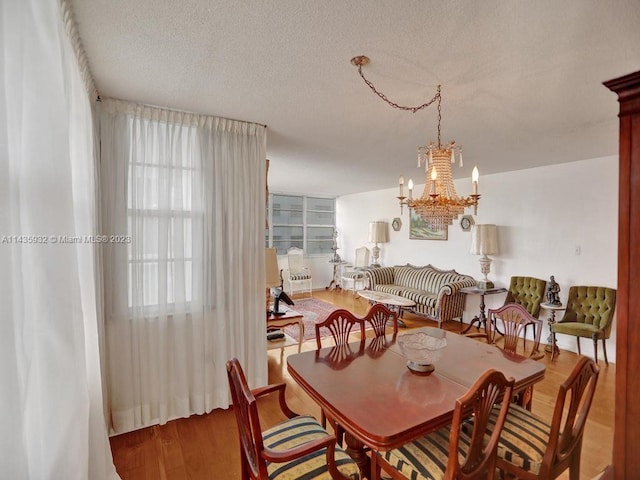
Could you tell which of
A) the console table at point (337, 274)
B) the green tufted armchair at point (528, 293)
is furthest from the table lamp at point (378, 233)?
the green tufted armchair at point (528, 293)

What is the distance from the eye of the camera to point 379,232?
6.70 m

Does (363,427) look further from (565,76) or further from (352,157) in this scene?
(352,157)

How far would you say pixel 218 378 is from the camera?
2656 millimetres

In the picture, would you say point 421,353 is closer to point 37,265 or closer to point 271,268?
point 271,268

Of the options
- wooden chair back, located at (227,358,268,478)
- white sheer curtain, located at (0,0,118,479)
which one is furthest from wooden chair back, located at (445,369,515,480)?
white sheer curtain, located at (0,0,118,479)

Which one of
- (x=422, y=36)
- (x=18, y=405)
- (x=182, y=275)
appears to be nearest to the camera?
(x=18, y=405)

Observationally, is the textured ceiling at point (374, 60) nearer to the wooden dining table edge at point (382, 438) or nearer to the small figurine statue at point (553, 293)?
the wooden dining table edge at point (382, 438)

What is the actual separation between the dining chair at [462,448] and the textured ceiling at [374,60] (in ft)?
5.00

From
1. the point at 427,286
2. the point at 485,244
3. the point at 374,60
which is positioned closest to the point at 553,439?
the point at 374,60

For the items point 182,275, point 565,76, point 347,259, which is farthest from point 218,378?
point 347,259

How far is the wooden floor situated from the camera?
195 cm

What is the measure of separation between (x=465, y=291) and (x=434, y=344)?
118 inches

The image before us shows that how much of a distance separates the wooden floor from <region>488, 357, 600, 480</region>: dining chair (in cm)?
73

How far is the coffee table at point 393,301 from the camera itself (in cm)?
501
